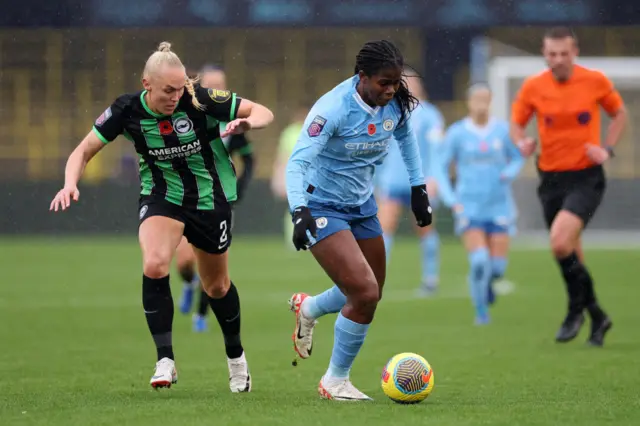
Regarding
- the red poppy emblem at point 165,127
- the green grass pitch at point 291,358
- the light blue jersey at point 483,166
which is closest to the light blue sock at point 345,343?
the green grass pitch at point 291,358

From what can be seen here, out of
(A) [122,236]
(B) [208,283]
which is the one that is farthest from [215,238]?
(A) [122,236]

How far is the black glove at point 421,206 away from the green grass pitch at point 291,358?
39.8 inches

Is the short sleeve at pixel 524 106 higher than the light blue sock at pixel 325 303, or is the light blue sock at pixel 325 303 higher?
the short sleeve at pixel 524 106

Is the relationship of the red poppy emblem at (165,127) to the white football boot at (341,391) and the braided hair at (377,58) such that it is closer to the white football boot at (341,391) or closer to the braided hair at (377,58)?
the braided hair at (377,58)

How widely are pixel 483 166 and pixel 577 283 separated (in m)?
3.34

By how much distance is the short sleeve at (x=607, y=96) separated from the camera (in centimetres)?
1012

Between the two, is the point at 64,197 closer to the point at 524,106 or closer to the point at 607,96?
the point at 524,106

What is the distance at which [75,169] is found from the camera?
7125 mm

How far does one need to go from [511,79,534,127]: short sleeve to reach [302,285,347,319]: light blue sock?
3419 mm

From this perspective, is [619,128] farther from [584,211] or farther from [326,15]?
[326,15]

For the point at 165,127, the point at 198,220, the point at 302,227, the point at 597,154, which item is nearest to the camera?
the point at 302,227

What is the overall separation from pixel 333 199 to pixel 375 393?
1.20 m

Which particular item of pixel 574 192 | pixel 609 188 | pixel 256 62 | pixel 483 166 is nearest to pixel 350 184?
pixel 574 192

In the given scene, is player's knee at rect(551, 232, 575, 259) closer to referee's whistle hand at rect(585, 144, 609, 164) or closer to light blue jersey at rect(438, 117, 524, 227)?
referee's whistle hand at rect(585, 144, 609, 164)
